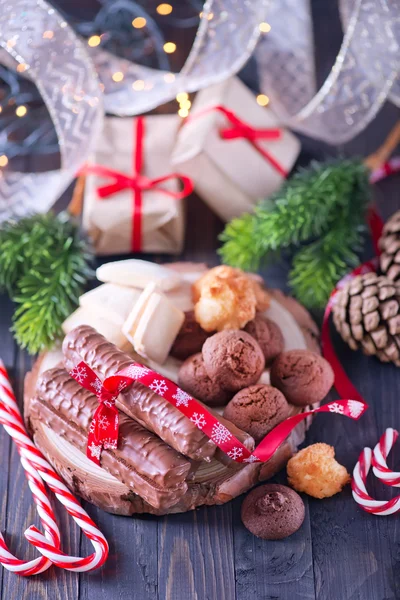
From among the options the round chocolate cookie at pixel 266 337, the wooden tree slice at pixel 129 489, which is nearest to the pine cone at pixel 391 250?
the round chocolate cookie at pixel 266 337

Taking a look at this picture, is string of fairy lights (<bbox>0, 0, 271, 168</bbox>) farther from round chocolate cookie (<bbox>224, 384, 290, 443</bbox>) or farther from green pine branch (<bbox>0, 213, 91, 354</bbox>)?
round chocolate cookie (<bbox>224, 384, 290, 443</bbox>)

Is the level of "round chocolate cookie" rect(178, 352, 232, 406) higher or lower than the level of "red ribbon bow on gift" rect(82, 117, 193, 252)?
lower

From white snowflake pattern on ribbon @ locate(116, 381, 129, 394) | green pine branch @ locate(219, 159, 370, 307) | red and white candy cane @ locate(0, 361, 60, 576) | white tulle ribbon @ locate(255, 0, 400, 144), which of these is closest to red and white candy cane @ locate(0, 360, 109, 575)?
red and white candy cane @ locate(0, 361, 60, 576)

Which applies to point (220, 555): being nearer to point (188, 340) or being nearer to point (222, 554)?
point (222, 554)

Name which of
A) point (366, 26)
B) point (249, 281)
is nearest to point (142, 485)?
point (249, 281)

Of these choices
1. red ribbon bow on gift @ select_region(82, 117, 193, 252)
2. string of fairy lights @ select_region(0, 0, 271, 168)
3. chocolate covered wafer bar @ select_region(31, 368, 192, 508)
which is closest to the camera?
chocolate covered wafer bar @ select_region(31, 368, 192, 508)

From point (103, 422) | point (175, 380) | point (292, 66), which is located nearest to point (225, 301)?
point (175, 380)
